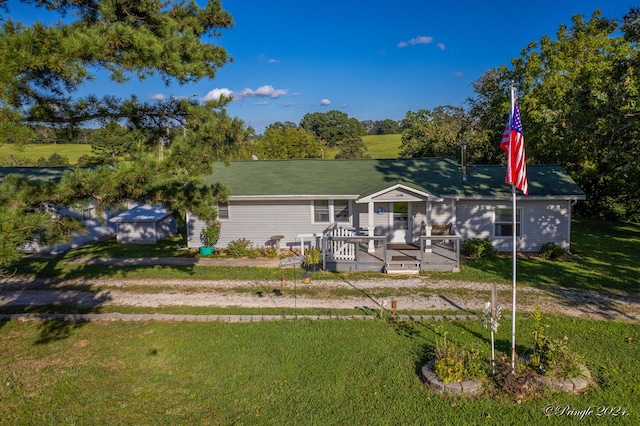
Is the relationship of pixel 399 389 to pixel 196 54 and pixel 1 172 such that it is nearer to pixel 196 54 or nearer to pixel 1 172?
pixel 196 54

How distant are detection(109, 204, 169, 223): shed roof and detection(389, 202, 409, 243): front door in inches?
445

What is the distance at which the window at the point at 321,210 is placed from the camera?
1795cm

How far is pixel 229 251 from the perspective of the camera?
58.2ft

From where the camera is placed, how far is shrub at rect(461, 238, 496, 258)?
647 inches

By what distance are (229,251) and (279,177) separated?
421 cm

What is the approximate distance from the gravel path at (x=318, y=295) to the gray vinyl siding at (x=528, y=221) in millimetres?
5269

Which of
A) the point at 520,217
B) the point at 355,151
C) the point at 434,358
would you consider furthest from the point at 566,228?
the point at 355,151

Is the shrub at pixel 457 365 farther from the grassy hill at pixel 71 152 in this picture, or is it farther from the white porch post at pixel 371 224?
the grassy hill at pixel 71 152

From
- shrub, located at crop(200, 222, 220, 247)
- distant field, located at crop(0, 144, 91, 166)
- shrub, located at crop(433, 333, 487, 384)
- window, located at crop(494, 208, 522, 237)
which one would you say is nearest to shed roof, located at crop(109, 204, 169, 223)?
shrub, located at crop(200, 222, 220, 247)

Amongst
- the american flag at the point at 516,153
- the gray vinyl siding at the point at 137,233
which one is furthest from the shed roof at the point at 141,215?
the american flag at the point at 516,153

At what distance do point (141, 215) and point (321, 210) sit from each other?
9.78 m

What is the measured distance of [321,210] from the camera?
59.0 ft

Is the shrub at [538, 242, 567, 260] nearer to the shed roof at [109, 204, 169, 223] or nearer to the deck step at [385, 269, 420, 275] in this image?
the deck step at [385, 269, 420, 275]

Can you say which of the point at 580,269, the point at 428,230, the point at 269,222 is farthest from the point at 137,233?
the point at 580,269
